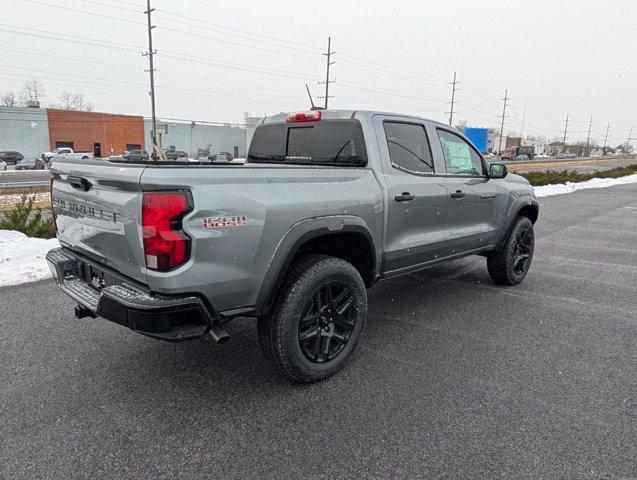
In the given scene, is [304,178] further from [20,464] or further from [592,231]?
[592,231]

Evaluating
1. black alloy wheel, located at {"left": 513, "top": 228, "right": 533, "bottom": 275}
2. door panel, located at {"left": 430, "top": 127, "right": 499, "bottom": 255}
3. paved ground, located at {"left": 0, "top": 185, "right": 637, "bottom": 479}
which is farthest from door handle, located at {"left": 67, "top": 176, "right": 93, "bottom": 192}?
black alloy wheel, located at {"left": 513, "top": 228, "right": 533, "bottom": 275}

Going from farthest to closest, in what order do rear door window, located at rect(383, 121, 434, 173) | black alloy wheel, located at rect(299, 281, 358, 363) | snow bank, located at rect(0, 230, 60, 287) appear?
1. snow bank, located at rect(0, 230, 60, 287)
2. rear door window, located at rect(383, 121, 434, 173)
3. black alloy wheel, located at rect(299, 281, 358, 363)

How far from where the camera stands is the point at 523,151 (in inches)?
3009

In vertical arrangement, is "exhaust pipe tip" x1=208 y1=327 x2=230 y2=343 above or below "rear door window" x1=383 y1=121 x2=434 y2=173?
below

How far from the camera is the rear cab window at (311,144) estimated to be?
11.9ft

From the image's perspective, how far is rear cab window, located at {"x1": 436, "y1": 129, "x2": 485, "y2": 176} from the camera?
14.4ft

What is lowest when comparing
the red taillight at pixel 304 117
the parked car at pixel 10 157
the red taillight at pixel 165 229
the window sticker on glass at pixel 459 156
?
the parked car at pixel 10 157

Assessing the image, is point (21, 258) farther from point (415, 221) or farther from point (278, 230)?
point (415, 221)

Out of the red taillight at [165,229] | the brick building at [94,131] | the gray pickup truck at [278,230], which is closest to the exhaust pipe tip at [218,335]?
the gray pickup truck at [278,230]

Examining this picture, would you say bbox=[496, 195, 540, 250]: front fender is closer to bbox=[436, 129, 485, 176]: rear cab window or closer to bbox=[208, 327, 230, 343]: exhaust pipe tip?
bbox=[436, 129, 485, 176]: rear cab window

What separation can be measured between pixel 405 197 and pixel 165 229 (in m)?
2.05

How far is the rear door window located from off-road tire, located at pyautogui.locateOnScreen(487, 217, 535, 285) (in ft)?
5.82

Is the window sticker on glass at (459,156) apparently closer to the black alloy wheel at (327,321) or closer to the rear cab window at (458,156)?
the rear cab window at (458,156)

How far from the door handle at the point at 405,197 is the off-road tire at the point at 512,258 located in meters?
2.11
